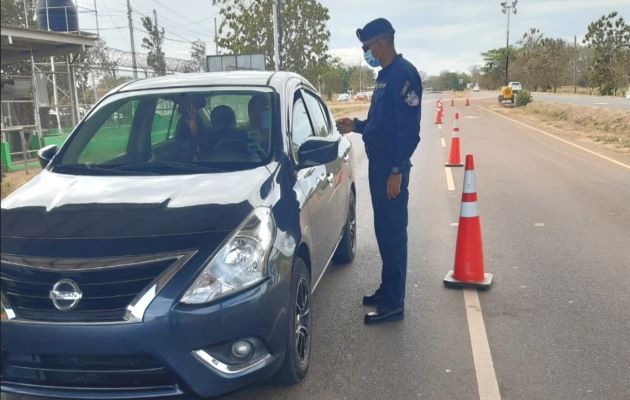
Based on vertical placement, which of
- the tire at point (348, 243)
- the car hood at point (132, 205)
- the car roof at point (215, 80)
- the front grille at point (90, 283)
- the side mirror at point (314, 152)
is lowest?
the tire at point (348, 243)

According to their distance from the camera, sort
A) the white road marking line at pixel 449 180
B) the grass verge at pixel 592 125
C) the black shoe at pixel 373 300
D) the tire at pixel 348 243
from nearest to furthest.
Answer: the black shoe at pixel 373 300
the tire at pixel 348 243
the white road marking line at pixel 449 180
the grass verge at pixel 592 125

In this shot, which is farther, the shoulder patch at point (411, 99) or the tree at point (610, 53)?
the tree at point (610, 53)

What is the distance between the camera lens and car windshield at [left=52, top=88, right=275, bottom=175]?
12.2 feet

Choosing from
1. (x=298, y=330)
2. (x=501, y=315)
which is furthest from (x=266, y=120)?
(x=501, y=315)

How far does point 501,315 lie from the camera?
4383mm

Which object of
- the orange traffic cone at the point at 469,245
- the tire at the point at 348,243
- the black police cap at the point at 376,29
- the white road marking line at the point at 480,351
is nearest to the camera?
the white road marking line at the point at 480,351

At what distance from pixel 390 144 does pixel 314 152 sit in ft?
2.33

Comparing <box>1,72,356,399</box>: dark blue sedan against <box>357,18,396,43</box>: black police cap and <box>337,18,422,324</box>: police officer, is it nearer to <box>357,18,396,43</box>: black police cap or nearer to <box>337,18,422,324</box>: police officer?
<box>337,18,422,324</box>: police officer

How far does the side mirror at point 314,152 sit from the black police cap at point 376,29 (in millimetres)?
878

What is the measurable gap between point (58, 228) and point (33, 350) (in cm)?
56

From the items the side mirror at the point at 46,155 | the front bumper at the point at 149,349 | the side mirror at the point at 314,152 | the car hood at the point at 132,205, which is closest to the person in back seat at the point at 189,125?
the car hood at the point at 132,205

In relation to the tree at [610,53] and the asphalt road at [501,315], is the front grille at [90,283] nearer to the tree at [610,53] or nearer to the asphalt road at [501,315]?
the asphalt road at [501,315]

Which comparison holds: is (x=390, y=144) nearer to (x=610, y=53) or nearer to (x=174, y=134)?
(x=174, y=134)

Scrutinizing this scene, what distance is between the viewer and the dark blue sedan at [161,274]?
2572 millimetres
